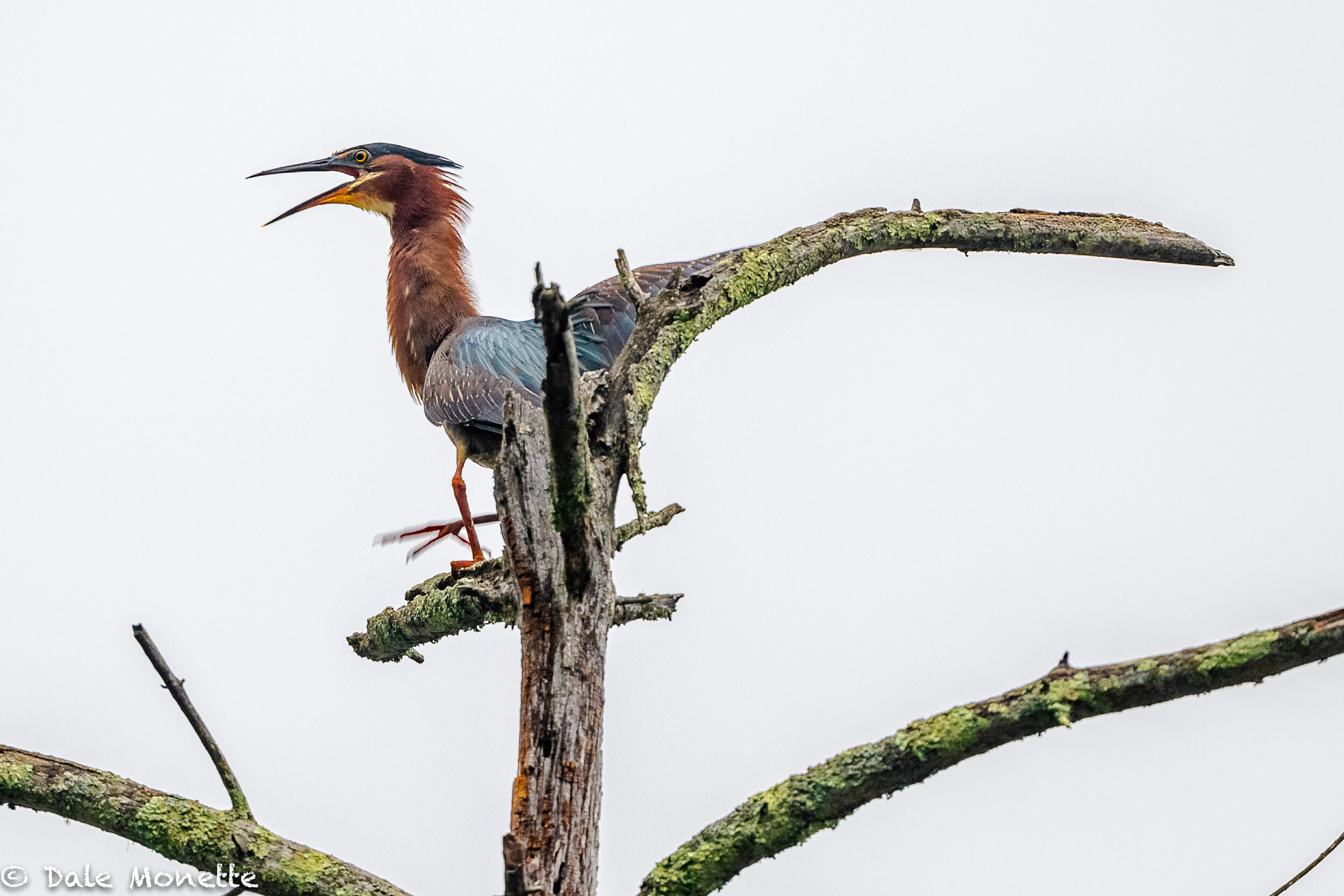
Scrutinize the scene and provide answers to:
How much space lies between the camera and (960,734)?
1.69 metres

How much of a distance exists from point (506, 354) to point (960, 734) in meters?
2.44

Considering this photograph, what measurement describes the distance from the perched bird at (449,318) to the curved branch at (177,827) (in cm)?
123

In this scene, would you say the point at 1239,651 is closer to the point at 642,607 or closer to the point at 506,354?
the point at 642,607

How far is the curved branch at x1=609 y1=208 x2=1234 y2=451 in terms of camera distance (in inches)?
103

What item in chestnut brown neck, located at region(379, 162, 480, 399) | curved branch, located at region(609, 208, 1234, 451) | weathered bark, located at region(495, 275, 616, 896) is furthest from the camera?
chestnut brown neck, located at region(379, 162, 480, 399)

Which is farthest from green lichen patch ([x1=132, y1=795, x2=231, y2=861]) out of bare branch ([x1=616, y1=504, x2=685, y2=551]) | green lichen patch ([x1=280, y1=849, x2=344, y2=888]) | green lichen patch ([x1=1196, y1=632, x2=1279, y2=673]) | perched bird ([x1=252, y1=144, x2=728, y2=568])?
green lichen patch ([x1=1196, y1=632, x2=1279, y2=673])

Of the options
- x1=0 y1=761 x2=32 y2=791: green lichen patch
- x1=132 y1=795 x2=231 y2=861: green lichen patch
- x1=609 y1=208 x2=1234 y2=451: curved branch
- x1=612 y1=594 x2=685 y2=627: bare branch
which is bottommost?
x1=132 y1=795 x2=231 y2=861: green lichen patch

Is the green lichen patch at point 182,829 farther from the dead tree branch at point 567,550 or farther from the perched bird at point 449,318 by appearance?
the perched bird at point 449,318

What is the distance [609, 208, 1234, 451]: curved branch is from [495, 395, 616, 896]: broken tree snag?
48cm

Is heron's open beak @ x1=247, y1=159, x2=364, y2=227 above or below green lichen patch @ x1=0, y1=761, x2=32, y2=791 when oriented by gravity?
above

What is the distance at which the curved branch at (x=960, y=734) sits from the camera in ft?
5.17

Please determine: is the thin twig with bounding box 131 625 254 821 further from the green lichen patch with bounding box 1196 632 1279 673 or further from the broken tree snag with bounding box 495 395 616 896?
the green lichen patch with bounding box 1196 632 1279 673

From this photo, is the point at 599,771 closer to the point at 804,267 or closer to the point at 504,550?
the point at 504,550

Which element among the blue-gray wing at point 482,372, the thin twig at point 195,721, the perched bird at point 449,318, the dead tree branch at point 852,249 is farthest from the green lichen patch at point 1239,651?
the blue-gray wing at point 482,372
